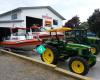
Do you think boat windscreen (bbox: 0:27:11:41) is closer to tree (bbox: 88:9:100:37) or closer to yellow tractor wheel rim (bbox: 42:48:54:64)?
yellow tractor wheel rim (bbox: 42:48:54:64)

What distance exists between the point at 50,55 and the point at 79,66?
2.08m

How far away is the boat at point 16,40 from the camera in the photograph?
13.8 meters

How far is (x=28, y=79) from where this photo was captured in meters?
6.93

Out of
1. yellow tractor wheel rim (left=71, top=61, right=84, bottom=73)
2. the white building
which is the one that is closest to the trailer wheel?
yellow tractor wheel rim (left=71, top=61, right=84, bottom=73)

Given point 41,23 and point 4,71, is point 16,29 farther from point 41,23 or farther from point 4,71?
point 41,23

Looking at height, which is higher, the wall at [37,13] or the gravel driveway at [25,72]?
the wall at [37,13]

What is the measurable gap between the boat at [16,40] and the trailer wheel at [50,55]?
3.37m

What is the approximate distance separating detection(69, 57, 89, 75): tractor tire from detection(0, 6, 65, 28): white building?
1975 centimetres

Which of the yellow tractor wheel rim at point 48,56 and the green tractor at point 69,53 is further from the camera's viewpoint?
the yellow tractor wheel rim at point 48,56

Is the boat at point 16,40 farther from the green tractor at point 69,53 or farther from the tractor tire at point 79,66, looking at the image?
the tractor tire at point 79,66

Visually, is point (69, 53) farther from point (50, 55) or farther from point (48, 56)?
point (48, 56)

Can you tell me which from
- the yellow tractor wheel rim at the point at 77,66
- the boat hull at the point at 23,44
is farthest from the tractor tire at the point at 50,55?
the boat hull at the point at 23,44

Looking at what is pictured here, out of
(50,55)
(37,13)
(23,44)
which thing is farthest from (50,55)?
(37,13)

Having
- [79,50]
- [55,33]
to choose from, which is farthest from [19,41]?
[79,50]
